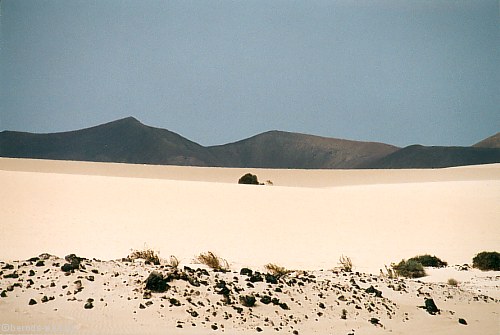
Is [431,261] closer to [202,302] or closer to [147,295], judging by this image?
[202,302]

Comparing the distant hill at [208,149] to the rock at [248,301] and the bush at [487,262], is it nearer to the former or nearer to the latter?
the bush at [487,262]

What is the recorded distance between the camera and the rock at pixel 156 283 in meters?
10.0

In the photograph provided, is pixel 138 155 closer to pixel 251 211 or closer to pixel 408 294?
pixel 251 211

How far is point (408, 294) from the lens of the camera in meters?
12.5

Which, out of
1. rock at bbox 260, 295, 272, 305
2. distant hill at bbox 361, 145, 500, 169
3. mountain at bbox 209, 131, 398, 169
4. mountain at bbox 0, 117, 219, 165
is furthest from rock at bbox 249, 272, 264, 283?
mountain at bbox 209, 131, 398, 169

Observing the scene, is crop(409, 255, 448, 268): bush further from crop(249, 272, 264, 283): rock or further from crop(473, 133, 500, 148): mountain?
crop(473, 133, 500, 148): mountain

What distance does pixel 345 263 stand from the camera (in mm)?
17172

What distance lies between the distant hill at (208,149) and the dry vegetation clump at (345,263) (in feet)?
402

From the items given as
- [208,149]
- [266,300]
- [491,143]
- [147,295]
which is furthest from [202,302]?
[208,149]

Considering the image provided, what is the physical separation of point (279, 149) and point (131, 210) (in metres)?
146

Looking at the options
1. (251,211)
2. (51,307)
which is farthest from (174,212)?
(51,307)

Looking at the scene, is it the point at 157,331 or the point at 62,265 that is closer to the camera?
the point at 157,331

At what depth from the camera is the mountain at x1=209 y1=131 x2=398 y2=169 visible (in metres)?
156

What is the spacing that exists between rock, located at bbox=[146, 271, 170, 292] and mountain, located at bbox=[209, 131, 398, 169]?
141215 millimetres
